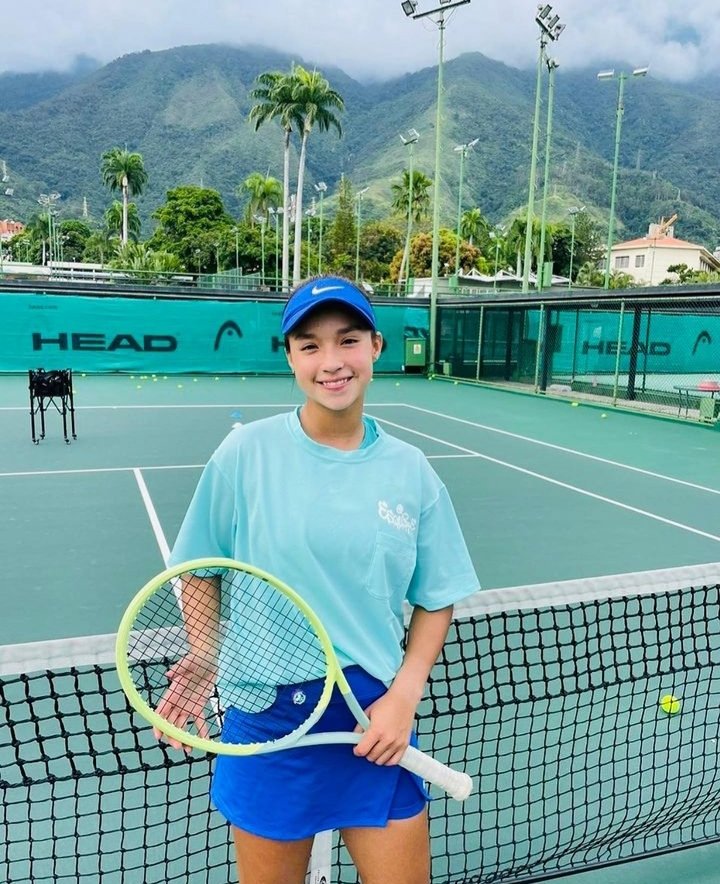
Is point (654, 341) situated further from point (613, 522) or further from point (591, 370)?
point (613, 522)

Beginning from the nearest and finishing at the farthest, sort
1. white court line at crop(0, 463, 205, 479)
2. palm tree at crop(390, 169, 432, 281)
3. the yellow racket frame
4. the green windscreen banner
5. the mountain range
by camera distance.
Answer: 1. the yellow racket frame
2. white court line at crop(0, 463, 205, 479)
3. the green windscreen banner
4. palm tree at crop(390, 169, 432, 281)
5. the mountain range

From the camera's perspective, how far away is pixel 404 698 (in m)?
1.47

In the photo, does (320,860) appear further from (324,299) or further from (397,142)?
(397,142)

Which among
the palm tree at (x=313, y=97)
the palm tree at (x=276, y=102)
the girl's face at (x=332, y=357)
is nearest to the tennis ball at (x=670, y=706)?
the girl's face at (x=332, y=357)

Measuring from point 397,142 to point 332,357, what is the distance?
507ft

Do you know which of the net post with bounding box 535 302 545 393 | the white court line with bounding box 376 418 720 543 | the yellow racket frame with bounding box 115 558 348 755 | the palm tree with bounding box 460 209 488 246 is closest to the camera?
the yellow racket frame with bounding box 115 558 348 755

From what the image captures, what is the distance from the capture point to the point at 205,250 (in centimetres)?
6425

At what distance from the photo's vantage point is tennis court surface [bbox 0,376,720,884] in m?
2.43

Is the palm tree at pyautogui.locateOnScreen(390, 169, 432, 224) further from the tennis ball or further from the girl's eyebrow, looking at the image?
the girl's eyebrow

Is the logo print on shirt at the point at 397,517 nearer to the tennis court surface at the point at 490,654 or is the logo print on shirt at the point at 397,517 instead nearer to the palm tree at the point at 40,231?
the tennis court surface at the point at 490,654

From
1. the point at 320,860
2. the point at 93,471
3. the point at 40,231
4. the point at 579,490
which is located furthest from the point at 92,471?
the point at 40,231

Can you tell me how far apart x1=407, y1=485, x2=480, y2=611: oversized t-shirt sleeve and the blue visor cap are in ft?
1.34

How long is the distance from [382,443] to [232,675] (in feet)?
1.77

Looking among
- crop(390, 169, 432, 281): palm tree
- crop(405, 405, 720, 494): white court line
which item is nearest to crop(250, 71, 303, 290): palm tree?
crop(390, 169, 432, 281): palm tree
